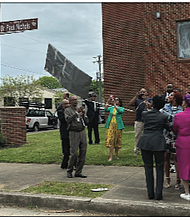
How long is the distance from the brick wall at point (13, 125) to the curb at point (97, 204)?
743 centimetres

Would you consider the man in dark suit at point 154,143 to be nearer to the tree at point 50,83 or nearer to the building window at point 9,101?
the building window at point 9,101

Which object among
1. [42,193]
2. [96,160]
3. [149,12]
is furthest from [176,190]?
[149,12]

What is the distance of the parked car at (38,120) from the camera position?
24.9 metres


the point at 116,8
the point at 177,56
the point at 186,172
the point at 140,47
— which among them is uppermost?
the point at 116,8

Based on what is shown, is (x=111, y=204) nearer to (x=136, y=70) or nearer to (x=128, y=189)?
(x=128, y=189)

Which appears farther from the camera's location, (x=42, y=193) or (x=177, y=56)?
(x=177, y=56)

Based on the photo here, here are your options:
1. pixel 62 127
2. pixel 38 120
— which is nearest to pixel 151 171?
pixel 62 127

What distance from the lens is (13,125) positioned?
1350 cm

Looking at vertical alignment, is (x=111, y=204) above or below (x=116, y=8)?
below

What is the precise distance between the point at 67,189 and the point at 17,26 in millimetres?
5517

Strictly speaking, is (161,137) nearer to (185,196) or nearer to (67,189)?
(185,196)

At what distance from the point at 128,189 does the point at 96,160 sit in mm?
3171

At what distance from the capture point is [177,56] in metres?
14.7

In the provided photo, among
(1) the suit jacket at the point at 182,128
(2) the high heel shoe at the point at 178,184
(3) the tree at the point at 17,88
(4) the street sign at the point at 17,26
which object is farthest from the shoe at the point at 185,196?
(3) the tree at the point at 17,88
